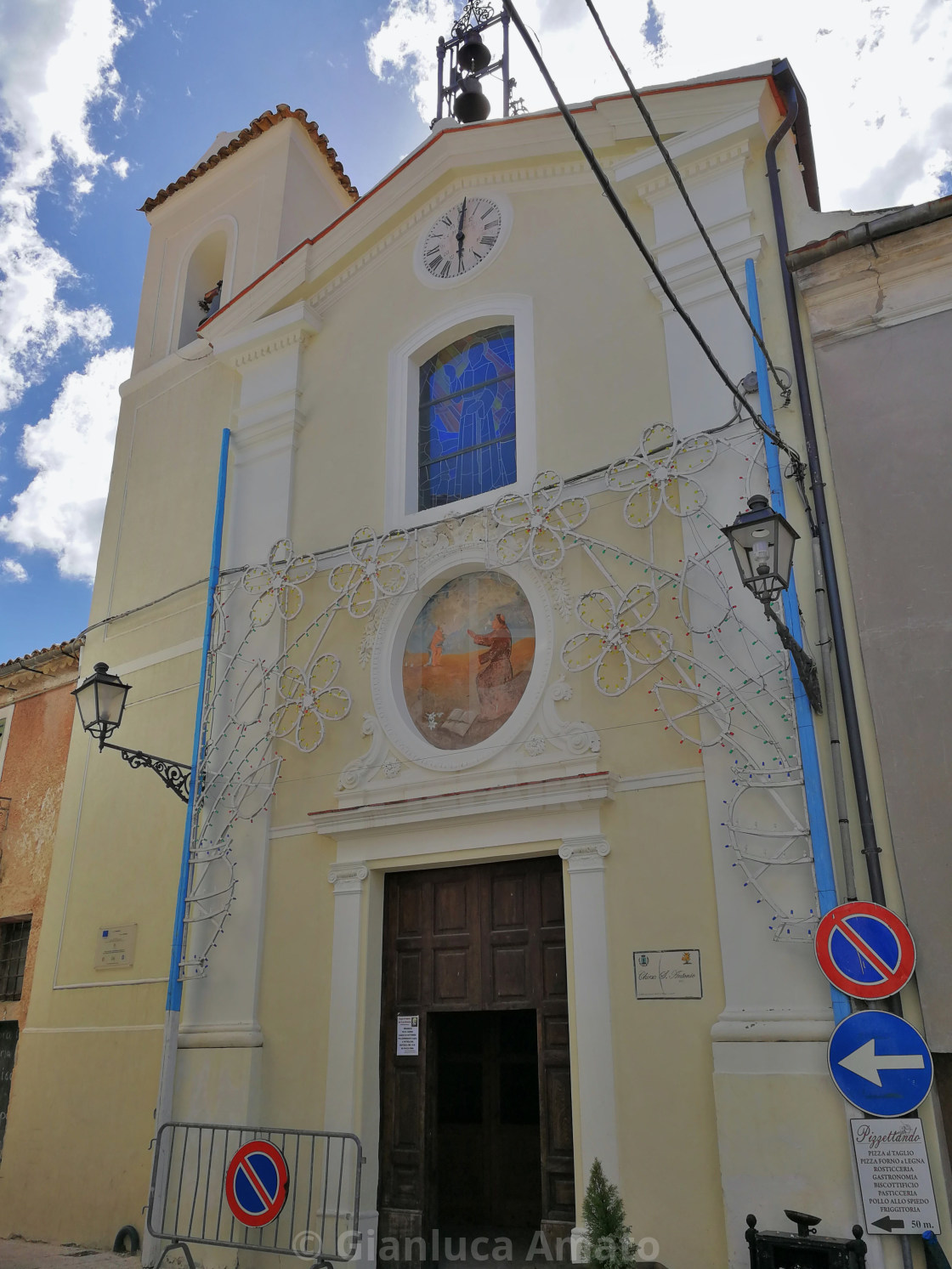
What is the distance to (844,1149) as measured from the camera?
562 centimetres

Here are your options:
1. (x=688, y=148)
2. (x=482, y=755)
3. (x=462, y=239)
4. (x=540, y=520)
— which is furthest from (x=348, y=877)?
(x=688, y=148)

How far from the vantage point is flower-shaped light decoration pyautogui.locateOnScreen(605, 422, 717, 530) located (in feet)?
24.7

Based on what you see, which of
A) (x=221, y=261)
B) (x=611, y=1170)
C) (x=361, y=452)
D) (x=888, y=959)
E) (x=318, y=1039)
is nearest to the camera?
(x=888, y=959)

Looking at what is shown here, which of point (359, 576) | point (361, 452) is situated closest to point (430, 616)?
point (359, 576)

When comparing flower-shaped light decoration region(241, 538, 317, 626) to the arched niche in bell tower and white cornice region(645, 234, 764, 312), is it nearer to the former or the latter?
white cornice region(645, 234, 764, 312)

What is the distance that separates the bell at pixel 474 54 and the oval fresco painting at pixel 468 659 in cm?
640

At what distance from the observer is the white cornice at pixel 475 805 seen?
717 centimetres

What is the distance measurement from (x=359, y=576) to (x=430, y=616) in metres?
0.80

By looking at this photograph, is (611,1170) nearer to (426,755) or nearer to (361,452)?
(426,755)

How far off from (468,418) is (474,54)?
4834 millimetres

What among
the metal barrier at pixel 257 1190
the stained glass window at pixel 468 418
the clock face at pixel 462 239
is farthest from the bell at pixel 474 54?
the metal barrier at pixel 257 1190

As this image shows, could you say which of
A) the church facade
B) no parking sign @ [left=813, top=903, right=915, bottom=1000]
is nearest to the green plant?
the church facade

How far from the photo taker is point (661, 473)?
7652 millimetres

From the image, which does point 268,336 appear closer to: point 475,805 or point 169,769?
point 169,769
